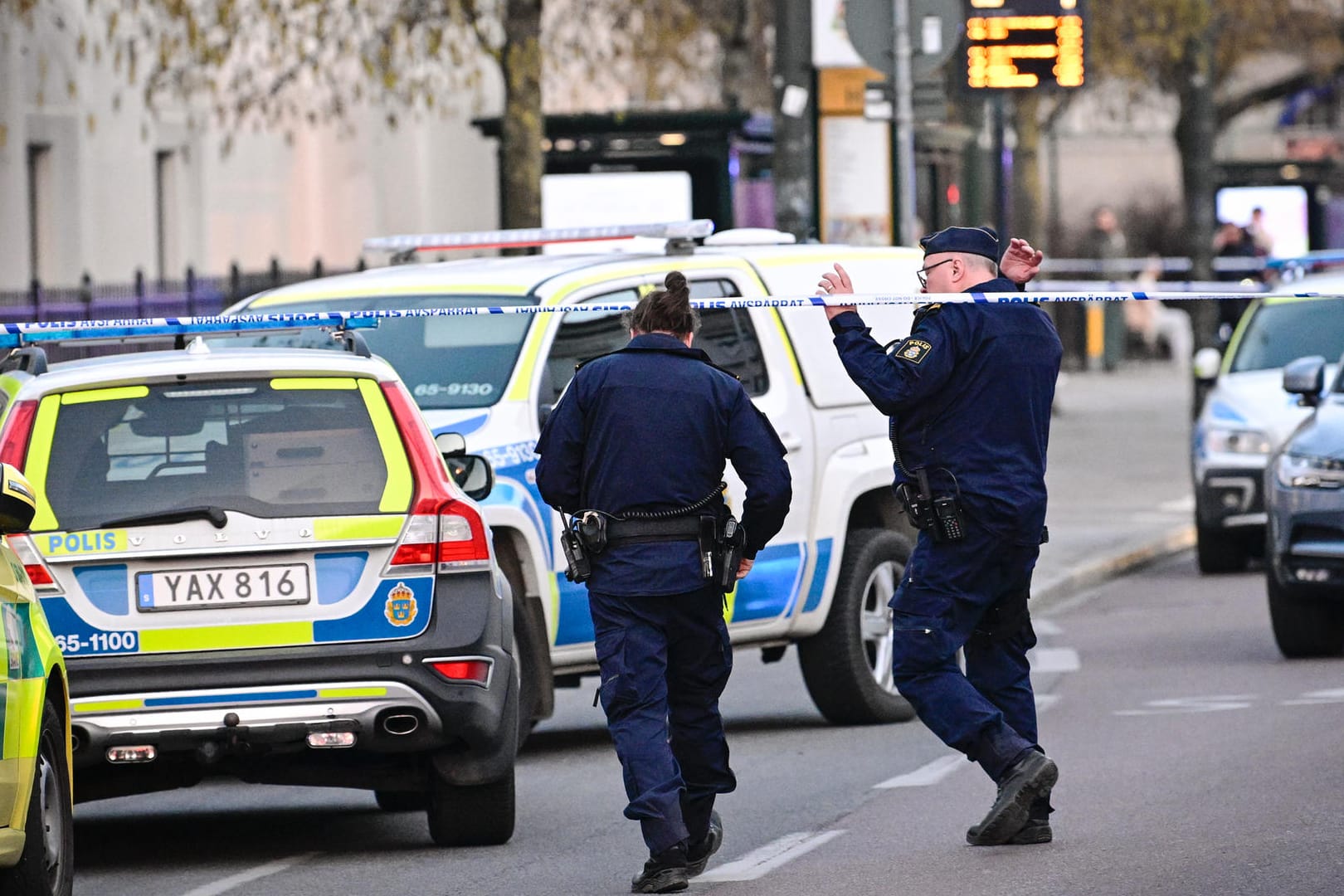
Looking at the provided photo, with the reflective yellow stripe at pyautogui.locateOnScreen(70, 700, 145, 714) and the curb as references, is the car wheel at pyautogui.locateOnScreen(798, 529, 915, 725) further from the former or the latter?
the curb

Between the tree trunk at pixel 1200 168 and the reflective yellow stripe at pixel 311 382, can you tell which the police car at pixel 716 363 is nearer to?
the reflective yellow stripe at pixel 311 382

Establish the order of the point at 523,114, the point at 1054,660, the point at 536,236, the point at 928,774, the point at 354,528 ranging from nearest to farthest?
the point at 354,528
the point at 928,774
the point at 536,236
the point at 1054,660
the point at 523,114

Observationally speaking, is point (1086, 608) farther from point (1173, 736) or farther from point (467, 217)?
point (467, 217)

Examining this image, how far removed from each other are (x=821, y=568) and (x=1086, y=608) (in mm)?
5044

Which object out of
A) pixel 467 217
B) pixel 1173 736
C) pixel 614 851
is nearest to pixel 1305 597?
pixel 1173 736

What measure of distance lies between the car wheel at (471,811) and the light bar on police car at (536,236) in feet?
10.9

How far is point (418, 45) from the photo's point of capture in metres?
22.5

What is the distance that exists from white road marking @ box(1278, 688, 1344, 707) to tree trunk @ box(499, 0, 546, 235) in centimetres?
880

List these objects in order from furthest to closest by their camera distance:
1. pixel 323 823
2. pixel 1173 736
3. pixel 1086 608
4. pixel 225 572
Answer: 1. pixel 1086 608
2. pixel 1173 736
3. pixel 323 823
4. pixel 225 572

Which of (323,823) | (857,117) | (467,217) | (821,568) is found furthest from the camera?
(467,217)

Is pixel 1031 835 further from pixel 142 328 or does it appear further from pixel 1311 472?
pixel 1311 472

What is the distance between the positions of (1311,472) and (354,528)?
5604 millimetres

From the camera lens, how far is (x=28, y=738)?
6.20m

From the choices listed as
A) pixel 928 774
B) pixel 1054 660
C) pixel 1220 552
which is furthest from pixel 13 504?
pixel 1220 552
